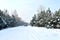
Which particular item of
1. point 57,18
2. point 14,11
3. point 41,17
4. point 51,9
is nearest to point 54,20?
point 57,18

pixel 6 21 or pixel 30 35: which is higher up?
pixel 30 35

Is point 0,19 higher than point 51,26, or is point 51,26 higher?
point 0,19

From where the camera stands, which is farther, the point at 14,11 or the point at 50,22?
the point at 14,11

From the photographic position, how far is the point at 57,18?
29.9m

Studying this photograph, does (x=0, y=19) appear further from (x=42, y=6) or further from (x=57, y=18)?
(x=42, y=6)

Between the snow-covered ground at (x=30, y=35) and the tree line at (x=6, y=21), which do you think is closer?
the snow-covered ground at (x=30, y=35)

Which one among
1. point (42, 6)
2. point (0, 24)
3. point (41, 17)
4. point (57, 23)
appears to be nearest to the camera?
point (0, 24)

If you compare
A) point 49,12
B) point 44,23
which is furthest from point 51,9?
point 44,23

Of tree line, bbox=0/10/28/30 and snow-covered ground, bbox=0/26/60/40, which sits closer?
snow-covered ground, bbox=0/26/60/40

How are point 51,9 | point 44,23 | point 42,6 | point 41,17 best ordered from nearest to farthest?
1. point 44,23
2. point 41,17
3. point 51,9
4. point 42,6

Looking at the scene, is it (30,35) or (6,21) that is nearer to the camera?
(30,35)

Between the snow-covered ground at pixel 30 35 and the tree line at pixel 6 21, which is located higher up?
the snow-covered ground at pixel 30 35

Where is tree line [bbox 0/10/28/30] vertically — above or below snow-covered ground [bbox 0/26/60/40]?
below

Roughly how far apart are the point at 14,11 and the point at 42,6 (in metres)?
24.3
